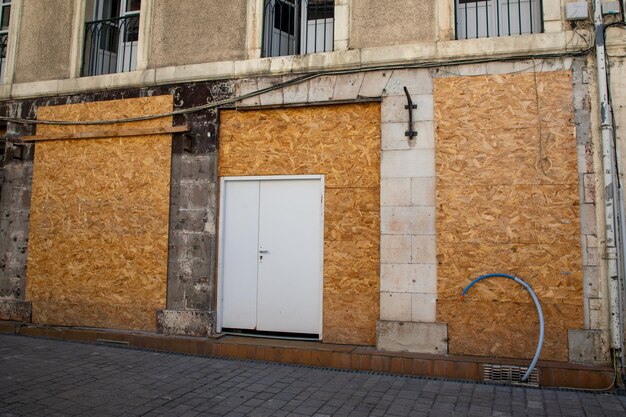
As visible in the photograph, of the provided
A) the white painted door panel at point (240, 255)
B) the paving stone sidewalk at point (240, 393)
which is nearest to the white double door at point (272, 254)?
the white painted door panel at point (240, 255)

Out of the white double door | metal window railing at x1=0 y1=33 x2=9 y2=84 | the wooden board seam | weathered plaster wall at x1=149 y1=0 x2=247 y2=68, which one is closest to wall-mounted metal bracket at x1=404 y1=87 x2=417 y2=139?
the white double door

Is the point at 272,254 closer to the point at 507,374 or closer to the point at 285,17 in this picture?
the point at 507,374

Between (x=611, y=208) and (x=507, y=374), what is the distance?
2.36 m

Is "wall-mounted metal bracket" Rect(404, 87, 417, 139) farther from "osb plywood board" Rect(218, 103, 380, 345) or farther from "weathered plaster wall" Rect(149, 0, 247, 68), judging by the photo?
"weathered plaster wall" Rect(149, 0, 247, 68)

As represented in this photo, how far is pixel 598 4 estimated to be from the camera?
596 centimetres

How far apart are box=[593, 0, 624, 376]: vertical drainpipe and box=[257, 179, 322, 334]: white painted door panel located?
3655 mm

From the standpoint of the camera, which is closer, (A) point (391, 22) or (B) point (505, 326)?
(B) point (505, 326)

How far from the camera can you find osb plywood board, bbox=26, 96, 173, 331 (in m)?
7.51

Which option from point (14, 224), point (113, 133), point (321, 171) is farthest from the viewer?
point (14, 224)

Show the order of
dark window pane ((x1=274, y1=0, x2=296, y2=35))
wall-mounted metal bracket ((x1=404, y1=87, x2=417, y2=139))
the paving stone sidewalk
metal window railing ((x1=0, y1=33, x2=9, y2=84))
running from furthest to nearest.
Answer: metal window railing ((x1=0, y1=33, x2=9, y2=84)) → dark window pane ((x1=274, y1=0, x2=296, y2=35)) → wall-mounted metal bracket ((x1=404, y1=87, x2=417, y2=139)) → the paving stone sidewalk

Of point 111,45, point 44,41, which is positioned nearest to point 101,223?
point 111,45

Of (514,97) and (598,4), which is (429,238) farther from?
(598,4)

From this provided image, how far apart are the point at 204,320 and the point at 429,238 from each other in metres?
3.53

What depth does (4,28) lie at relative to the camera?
962 centimetres
